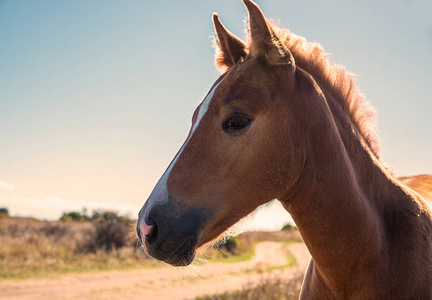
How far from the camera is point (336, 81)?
2.69 meters

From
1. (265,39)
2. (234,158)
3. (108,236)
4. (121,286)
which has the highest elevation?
(265,39)

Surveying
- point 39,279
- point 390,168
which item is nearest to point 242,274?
point 39,279

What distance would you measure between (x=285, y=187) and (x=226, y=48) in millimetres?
1242

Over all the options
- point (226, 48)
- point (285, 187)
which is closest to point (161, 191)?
point (285, 187)

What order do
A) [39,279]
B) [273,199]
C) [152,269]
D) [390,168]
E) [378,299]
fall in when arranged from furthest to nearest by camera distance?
[152,269] → [39,279] → [390,168] → [273,199] → [378,299]

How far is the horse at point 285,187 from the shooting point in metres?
2.11

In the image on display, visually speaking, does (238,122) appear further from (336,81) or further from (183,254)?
(336,81)

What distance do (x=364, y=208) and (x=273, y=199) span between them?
23.1 inches

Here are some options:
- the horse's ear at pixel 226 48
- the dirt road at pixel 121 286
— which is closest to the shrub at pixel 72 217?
the dirt road at pixel 121 286

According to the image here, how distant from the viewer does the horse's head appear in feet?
6.77

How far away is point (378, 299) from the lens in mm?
2170

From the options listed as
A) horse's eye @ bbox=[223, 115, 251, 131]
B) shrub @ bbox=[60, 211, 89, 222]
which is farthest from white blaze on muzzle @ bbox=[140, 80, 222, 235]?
shrub @ bbox=[60, 211, 89, 222]

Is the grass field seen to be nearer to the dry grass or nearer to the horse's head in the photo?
the dry grass

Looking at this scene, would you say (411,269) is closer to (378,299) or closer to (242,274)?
(378,299)
